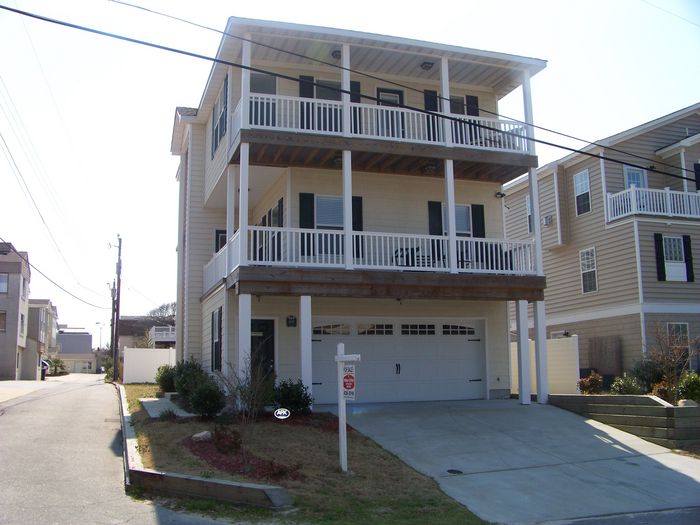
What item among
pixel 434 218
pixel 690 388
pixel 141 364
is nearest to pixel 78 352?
pixel 141 364

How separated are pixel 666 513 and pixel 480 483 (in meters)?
2.64

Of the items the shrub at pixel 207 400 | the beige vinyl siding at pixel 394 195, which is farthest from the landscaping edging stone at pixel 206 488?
the beige vinyl siding at pixel 394 195

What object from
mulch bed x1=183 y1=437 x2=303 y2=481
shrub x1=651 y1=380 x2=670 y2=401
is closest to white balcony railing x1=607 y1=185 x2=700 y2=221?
shrub x1=651 y1=380 x2=670 y2=401

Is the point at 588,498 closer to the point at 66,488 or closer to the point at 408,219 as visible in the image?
the point at 66,488

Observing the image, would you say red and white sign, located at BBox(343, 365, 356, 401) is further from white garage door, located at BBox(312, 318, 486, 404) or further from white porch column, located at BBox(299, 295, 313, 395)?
white garage door, located at BBox(312, 318, 486, 404)

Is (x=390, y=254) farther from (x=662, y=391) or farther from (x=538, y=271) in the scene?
(x=662, y=391)

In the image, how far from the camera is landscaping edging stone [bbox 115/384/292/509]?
9016 mm

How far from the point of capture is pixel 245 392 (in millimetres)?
11898

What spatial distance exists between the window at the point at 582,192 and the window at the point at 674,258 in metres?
3.14

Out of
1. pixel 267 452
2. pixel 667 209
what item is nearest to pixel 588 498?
pixel 267 452

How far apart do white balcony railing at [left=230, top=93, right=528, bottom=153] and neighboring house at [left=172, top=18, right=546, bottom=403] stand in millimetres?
60

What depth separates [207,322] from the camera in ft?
71.2

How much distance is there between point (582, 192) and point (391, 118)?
35.8 feet

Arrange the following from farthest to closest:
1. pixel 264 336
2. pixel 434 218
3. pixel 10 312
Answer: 1. pixel 10 312
2. pixel 434 218
3. pixel 264 336
